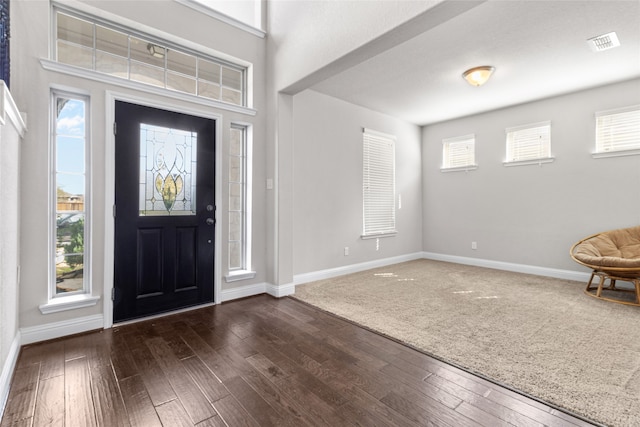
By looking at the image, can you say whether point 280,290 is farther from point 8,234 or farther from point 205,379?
point 8,234

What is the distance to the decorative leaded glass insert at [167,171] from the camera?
292 cm

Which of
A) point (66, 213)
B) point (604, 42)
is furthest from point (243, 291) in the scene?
point (604, 42)

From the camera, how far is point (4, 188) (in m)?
1.71

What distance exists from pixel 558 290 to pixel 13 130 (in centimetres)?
568

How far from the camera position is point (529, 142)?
16.1 feet

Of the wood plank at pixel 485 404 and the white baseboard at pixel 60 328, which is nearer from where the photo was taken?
the wood plank at pixel 485 404

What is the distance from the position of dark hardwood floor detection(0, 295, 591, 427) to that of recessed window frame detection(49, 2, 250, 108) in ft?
7.37

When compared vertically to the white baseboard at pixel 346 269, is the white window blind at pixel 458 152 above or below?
above

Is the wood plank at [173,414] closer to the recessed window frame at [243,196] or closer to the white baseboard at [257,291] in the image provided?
the white baseboard at [257,291]

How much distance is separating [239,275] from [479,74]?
148 inches

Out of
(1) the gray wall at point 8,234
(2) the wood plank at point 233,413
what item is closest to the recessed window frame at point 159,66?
(1) the gray wall at point 8,234

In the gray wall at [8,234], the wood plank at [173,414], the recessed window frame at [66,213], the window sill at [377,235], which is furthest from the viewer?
the window sill at [377,235]

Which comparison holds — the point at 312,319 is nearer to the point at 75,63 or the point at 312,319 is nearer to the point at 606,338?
the point at 606,338

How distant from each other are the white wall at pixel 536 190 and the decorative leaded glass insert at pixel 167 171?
4791 millimetres
